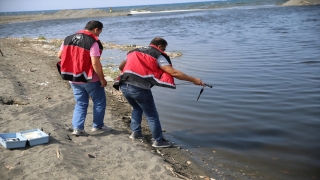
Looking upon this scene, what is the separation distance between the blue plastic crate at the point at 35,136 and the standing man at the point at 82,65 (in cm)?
60

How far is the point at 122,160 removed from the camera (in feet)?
15.9

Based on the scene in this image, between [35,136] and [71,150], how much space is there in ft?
2.27

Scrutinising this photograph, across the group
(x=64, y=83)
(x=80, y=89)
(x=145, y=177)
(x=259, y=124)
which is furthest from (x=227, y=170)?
(x=64, y=83)

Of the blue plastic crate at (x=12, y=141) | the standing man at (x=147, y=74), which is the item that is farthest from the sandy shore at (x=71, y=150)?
the standing man at (x=147, y=74)

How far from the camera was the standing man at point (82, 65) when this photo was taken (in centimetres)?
524

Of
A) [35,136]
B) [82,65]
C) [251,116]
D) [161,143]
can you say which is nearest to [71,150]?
[35,136]

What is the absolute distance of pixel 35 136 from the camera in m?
5.18

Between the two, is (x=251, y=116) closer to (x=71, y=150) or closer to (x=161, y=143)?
(x=161, y=143)

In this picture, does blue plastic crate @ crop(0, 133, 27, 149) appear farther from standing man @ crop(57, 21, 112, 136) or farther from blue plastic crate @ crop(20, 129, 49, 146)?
standing man @ crop(57, 21, 112, 136)

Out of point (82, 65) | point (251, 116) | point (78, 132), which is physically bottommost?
point (251, 116)

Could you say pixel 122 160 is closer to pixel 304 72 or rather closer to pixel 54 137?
pixel 54 137

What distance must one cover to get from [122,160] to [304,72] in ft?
→ 24.0

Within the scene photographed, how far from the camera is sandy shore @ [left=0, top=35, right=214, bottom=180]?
14.1 feet

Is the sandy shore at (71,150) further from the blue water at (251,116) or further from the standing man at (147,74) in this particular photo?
the standing man at (147,74)
